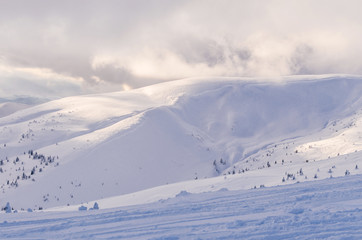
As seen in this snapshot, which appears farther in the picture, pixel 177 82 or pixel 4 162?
pixel 177 82

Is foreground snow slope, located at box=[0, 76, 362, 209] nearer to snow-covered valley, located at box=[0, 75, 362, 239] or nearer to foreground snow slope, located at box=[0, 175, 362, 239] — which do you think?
snow-covered valley, located at box=[0, 75, 362, 239]

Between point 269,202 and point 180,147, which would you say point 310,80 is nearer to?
point 180,147

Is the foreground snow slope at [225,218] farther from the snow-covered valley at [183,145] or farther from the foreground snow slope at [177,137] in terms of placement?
the foreground snow slope at [177,137]

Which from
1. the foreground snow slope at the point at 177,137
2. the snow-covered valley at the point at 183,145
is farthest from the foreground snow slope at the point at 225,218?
the foreground snow slope at the point at 177,137

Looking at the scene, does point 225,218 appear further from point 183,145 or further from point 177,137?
point 177,137

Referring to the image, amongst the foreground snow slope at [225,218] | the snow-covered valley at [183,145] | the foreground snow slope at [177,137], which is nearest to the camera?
the foreground snow slope at [225,218]

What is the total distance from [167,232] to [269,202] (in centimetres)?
292

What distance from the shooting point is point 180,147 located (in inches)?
2331

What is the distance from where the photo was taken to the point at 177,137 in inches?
2473

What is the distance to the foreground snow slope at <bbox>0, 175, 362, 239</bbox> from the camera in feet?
22.1

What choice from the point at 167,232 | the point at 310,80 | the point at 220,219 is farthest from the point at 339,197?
the point at 310,80

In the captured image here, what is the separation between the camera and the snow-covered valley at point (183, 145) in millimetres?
14039

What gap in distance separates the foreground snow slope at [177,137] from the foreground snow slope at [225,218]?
14.8 ft

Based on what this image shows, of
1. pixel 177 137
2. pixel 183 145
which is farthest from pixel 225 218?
pixel 177 137
